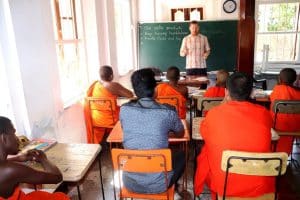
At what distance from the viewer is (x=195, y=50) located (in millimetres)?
5316

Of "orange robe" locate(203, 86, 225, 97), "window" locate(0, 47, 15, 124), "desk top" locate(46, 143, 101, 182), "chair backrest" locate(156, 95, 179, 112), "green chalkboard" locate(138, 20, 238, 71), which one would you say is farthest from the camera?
"green chalkboard" locate(138, 20, 238, 71)

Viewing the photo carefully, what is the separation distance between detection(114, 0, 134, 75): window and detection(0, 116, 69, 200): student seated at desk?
4185 mm

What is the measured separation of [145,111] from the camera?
70.9 inches

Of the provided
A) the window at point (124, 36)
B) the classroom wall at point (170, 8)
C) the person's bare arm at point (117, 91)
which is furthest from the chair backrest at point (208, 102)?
the classroom wall at point (170, 8)

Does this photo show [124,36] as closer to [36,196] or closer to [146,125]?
[146,125]

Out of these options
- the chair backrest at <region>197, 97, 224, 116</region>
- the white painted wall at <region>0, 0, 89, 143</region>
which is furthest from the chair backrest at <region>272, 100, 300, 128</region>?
the white painted wall at <region>0, 0, 89, 143</region>

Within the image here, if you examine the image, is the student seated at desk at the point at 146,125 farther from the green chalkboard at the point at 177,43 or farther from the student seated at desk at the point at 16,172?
the green chalkboard at the point at 177,43

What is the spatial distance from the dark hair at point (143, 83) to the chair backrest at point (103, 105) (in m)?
1.37

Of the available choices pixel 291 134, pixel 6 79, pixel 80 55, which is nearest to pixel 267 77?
pixel 291 134

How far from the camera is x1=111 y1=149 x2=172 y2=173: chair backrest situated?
166cm

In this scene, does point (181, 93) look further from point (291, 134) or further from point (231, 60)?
point (231, 60)

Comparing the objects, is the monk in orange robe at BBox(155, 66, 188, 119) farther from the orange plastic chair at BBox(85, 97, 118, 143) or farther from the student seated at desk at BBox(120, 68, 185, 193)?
the student seated at desk at BBox(120, 68, 185, 193)

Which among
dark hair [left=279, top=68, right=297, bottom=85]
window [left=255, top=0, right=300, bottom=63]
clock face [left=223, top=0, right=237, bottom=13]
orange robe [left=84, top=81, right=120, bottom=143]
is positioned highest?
clock face [left=223, top=0, right=237, bottom=13]

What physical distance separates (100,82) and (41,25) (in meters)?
1.05
